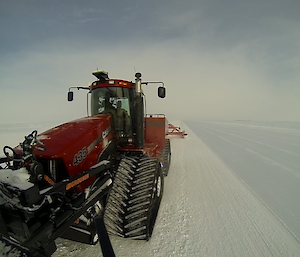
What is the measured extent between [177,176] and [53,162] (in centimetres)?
359

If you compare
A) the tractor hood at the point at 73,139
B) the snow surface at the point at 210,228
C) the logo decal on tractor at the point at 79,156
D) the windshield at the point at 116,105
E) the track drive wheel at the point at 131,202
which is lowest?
the snow surface at the point at 210,228

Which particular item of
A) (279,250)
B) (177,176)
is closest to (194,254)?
(279,250)

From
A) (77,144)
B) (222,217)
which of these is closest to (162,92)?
(77,144)

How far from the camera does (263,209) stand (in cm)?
324

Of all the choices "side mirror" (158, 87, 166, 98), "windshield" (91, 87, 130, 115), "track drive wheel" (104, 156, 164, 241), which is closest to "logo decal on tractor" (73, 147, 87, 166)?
"track drive wheel" (104, 156, 164, 241)

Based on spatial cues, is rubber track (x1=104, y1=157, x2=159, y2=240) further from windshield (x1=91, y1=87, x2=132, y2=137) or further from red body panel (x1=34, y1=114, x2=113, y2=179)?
windshield (x1=91, y1=87, x2=132, y2=137)

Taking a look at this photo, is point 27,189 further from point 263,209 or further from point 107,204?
point 263,209

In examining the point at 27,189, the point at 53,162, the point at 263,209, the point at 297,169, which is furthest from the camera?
the point at 297,169

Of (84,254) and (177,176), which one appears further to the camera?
(177,176)

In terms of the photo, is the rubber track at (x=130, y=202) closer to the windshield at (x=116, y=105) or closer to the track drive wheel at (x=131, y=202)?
the track drive wheel at (x=131, y=202)

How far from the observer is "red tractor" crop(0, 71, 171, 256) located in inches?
55.6

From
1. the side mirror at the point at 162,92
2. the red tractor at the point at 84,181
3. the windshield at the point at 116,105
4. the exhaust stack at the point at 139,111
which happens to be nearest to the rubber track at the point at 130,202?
the red tractor at the point at 84,181

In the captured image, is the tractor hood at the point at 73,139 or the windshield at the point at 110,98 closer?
the tractor hood at the point at 73,139

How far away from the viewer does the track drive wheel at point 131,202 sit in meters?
2.22
